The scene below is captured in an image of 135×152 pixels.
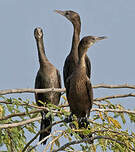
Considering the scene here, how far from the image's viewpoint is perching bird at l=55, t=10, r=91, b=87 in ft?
24.8

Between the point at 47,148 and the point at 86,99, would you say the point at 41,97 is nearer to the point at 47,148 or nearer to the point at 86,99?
the point at 86,99

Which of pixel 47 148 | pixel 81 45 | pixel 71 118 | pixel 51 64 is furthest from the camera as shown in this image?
pixel 51 64

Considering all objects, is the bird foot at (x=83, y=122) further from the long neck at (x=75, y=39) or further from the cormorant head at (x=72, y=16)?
the cormorant head at (x=72, y=16)

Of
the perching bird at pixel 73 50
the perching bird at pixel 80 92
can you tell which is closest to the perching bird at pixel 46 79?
the perching bird at pixel 73 50

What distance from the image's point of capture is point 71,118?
225 inches

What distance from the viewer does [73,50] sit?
779 cm

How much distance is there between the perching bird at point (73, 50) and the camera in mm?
7559

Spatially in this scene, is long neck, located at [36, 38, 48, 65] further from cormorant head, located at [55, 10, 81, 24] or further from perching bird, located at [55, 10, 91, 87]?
cormorant head, located at [55, 10, 81, 24]

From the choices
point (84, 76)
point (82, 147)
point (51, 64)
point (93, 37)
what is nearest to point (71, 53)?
point (51, 64)

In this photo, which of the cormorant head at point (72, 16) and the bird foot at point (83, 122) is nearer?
the bird foot at point (83, 122)

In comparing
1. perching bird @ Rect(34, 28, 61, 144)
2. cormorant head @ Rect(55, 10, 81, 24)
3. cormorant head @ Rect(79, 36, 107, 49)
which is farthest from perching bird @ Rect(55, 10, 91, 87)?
cormorant head @ Rect(79, 36, 107, 49)

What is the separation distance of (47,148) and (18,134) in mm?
973

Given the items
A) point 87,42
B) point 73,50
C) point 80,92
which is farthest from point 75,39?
point 80,92

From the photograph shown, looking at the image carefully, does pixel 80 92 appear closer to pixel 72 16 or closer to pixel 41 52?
pixel 41 52
